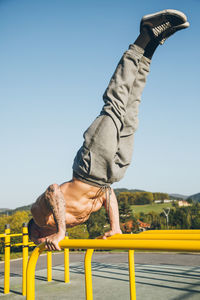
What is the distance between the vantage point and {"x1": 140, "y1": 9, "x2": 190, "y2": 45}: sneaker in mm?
1617

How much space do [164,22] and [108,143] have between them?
2.58 feet

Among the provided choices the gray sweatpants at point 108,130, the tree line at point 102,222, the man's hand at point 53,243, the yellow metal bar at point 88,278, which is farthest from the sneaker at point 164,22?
the tree line at point 102,222

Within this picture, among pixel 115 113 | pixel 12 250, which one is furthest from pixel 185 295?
pixel 12 250

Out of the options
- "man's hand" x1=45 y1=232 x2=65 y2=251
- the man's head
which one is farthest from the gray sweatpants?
the man's head

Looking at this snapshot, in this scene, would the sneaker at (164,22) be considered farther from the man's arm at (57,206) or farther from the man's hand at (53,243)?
the man's hand at (53,243)

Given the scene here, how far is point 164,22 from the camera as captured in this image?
Result: 1.65 metres

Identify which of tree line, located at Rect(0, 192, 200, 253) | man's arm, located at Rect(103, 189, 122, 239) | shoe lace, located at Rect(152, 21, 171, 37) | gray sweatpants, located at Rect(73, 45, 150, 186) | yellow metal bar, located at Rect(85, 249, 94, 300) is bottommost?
tree line, located at Rect(0, 192, 200, 253)

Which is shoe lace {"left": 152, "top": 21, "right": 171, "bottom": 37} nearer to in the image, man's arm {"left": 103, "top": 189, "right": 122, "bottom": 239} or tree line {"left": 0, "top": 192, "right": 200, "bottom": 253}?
man's arm {"left": 103, "top": 189, "right": 122, "bottom": 239}

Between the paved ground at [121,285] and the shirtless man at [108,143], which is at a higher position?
the shirtless man at [108,143]

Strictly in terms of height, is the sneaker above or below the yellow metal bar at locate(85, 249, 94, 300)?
above

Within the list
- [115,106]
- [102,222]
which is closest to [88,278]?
[115,106]

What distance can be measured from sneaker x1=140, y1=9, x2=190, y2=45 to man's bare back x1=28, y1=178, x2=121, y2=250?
1.01 meters

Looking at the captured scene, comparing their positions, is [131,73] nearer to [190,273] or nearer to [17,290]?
[17,290]

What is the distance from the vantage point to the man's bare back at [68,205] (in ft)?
5.34
